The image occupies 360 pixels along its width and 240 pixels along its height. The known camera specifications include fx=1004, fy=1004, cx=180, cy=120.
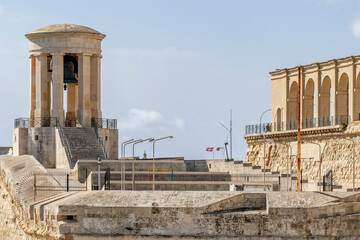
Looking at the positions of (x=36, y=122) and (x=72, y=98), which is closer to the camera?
(x=36, y=122)

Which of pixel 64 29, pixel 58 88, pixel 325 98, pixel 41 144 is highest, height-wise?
pixel 64 29

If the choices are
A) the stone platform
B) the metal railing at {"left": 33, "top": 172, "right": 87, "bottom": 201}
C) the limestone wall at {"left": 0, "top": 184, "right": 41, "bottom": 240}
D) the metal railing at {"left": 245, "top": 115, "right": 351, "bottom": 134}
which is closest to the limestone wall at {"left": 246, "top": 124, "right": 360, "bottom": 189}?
the metal railing at {"left": 245, "top": 115, "right": 351, "bottom": 134}

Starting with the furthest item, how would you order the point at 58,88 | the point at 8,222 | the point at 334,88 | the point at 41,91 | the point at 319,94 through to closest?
the point at 319,94 → the point at 334,88 → the point at 41,91 → the point at 58,88 → the point at 8,222

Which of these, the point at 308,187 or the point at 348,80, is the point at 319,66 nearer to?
the point at 348,80

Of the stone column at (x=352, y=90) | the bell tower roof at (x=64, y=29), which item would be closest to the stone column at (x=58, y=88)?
the bell tower roof at (x=64, y=29)

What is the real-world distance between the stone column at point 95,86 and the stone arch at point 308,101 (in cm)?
1484

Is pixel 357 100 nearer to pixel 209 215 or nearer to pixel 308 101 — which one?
pixel 308 101

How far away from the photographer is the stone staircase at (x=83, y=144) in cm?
4766

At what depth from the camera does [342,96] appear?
5712 centimetres

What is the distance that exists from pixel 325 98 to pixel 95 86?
49.6ft

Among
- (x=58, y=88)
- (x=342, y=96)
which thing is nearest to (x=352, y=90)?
(x=342, y=96)

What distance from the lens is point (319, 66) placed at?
192 ft

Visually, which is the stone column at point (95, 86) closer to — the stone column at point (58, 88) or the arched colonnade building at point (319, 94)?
the stone column at point (58, 88)

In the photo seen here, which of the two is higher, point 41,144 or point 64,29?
point 64,29
